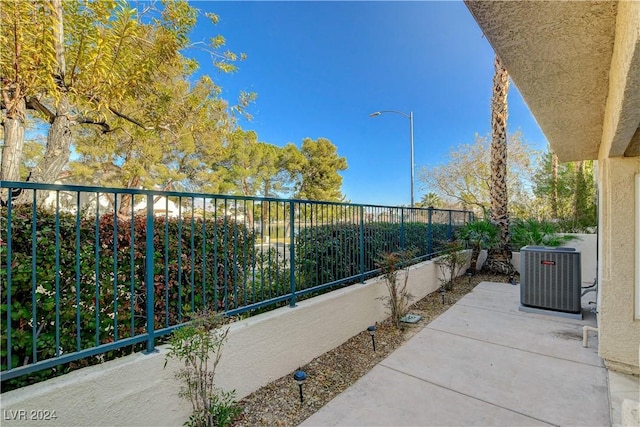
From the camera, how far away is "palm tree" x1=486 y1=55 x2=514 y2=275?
757 centimetres

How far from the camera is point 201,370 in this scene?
2.01 metres

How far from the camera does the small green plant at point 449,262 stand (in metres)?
6.30

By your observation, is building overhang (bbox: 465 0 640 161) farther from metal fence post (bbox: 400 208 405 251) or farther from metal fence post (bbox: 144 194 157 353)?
metal fence post (bbox: 400 208 405 251)

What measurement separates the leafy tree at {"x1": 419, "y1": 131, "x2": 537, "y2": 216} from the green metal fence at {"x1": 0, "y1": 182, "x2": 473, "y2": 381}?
13.3 metres

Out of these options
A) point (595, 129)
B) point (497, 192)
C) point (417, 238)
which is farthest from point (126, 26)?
point (497, 192)

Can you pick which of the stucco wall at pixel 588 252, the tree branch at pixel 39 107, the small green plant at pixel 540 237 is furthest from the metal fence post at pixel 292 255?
the stucco wall at pixel 588 252

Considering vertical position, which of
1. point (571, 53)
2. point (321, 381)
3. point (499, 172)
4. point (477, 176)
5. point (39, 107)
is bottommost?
point (321, 381)

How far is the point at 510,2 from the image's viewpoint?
1141mm

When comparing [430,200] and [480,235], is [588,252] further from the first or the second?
[430,200]

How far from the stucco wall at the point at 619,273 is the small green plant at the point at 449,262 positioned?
3318mm

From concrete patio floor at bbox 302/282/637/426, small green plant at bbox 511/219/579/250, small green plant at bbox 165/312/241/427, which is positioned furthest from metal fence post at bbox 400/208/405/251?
small green plant at bbox 165/312/241/427

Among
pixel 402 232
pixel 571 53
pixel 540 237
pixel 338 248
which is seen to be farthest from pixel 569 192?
pixel 571 53

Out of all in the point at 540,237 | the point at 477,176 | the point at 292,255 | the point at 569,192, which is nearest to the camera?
the point at 292,255

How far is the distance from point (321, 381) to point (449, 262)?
4813mm
